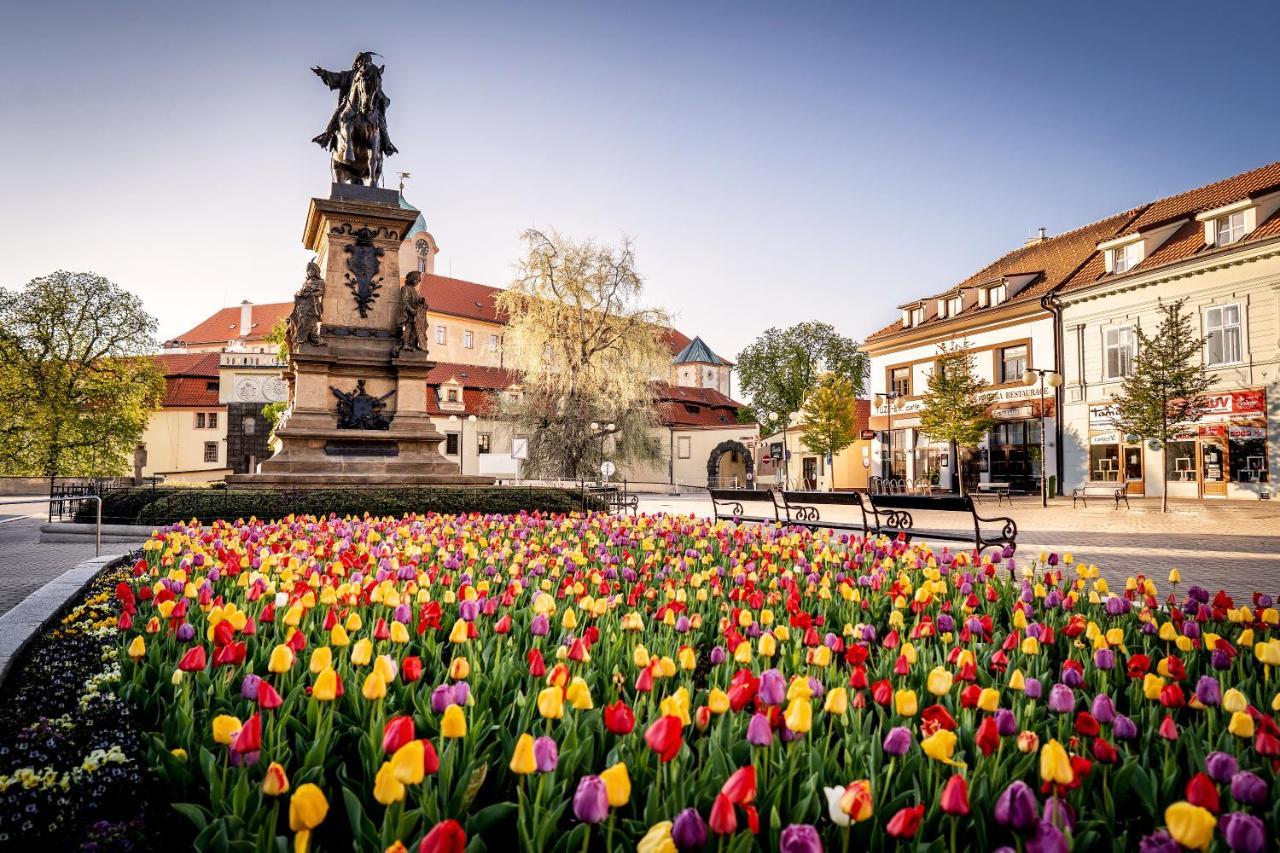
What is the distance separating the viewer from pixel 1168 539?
46.0ft

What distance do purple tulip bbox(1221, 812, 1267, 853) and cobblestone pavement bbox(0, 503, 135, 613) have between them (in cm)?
807

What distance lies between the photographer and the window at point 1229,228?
26.9 meters

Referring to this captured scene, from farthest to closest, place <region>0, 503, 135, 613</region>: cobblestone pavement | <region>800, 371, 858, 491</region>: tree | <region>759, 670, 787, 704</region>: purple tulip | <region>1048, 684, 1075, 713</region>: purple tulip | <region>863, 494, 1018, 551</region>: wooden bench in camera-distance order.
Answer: <region>800, 371, 858, 491</region>: tree < <region>863, 494, 1018, 551</region>: wooden bench < <region>0, 503, 135, 613</region>: cobblestone pavement < <region>1048, 684, 1075, 713</region>: purple tulip < <region>759, 670, 787, 704</region>: purple tulip

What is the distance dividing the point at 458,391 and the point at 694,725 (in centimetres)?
5352

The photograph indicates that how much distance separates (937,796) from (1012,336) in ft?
121

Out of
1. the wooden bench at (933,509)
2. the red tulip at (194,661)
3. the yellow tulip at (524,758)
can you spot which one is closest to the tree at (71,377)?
the wooden bench at (933,509)

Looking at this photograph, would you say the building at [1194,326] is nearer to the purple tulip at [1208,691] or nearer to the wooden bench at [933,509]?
the wooden bench at [933,509]

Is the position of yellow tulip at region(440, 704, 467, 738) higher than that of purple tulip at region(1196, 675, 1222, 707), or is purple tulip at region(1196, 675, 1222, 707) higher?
yellow tulip at region(440, 704, 467, 738)

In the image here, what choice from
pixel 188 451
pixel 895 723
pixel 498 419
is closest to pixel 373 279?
pixel 895 723

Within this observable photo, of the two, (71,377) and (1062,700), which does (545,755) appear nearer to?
(1062,700)

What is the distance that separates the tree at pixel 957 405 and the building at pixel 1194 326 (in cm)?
337

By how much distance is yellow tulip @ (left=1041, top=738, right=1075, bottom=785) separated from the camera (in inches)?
70.6

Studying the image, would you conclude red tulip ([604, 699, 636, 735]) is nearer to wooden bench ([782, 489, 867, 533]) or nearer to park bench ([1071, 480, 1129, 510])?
wooden bench ([782, 489, 867, 533])

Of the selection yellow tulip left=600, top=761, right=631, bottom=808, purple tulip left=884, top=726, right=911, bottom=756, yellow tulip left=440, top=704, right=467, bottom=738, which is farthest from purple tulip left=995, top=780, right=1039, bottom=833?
yellow tulip left=440, top=704, right=467, bottom=738
